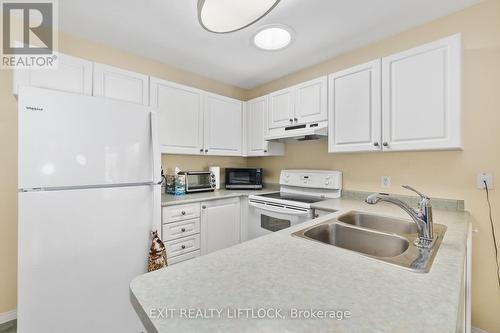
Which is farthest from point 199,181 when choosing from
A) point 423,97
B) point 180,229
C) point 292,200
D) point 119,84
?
point 423,97

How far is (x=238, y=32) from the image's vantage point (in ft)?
6.44

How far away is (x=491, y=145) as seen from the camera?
5.08 ft

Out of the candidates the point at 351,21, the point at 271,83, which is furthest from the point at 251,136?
the point at 351,21

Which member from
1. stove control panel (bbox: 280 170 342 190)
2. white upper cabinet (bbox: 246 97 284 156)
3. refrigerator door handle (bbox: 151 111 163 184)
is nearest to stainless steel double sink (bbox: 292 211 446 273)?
stove control panel (bbox: 280 170 342 190)

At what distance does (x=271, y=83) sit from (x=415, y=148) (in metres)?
2.07

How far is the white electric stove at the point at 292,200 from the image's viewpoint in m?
2.04

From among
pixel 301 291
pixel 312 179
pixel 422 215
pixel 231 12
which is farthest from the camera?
pixel 312 179

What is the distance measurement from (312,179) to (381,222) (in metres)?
1.06

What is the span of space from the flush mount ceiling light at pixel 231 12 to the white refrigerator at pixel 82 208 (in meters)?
0.78

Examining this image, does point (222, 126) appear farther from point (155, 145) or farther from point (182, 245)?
point (182, 245)

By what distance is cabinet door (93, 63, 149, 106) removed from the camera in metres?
1.91

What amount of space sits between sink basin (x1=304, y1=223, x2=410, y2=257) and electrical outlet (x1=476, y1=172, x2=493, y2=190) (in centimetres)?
113

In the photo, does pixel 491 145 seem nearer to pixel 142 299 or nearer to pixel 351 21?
pixel 351 21

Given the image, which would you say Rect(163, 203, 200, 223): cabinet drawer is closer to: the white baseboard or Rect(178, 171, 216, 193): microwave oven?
Rect(178, 171, 216, 193): microwave oven
